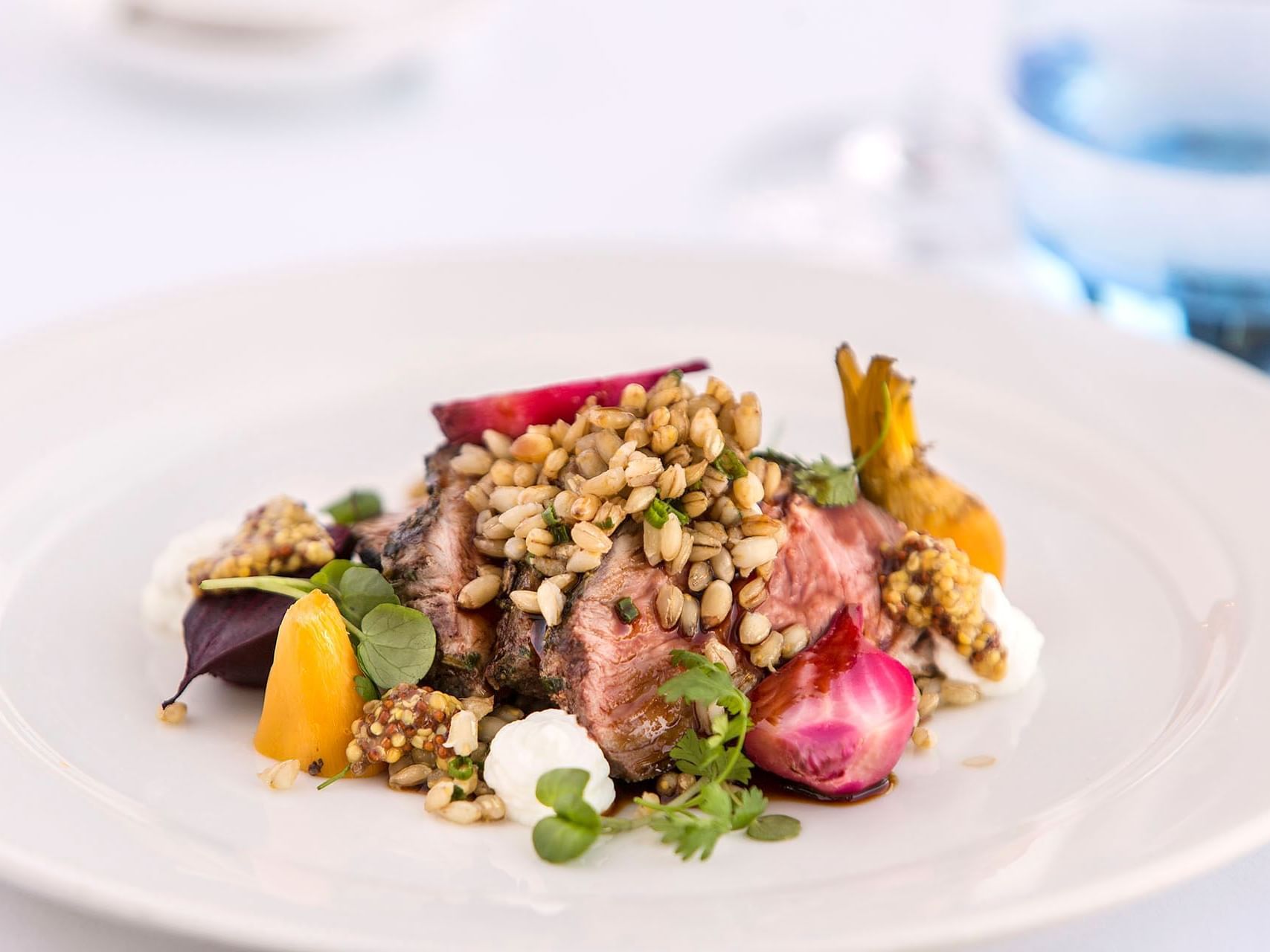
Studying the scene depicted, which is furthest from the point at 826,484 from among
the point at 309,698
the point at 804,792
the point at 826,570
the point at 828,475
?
the point at 309,698

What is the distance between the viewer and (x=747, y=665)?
268 cm

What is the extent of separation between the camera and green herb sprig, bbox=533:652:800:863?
2301 mm

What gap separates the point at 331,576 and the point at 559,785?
0.72 meters

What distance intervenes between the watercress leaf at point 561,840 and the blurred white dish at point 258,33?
400cm

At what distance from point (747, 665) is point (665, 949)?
2.46ft

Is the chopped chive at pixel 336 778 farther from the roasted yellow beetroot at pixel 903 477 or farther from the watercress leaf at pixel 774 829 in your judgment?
the roasted yellow beetroot at pixel 903 477

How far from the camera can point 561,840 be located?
2295 mm

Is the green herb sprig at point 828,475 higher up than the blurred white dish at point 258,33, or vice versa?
the blurred white dish at point 258,33

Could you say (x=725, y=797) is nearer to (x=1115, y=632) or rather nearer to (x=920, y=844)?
(x=920, y=844)

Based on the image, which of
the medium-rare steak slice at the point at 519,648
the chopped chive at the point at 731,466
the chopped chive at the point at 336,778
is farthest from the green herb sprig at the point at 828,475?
the chopped chive at the point at 336,778

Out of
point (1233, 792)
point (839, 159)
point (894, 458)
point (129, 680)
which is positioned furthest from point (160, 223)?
point (1233, 792)

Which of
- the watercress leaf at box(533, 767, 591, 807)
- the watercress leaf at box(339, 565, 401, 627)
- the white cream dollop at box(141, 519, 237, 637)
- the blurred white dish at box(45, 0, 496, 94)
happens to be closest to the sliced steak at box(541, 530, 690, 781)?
the watercress leaf at box(533, 767, 591, 807)

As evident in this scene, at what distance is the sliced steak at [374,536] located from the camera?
2.93m

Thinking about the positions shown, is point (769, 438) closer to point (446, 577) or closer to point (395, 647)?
point (446, 577)
